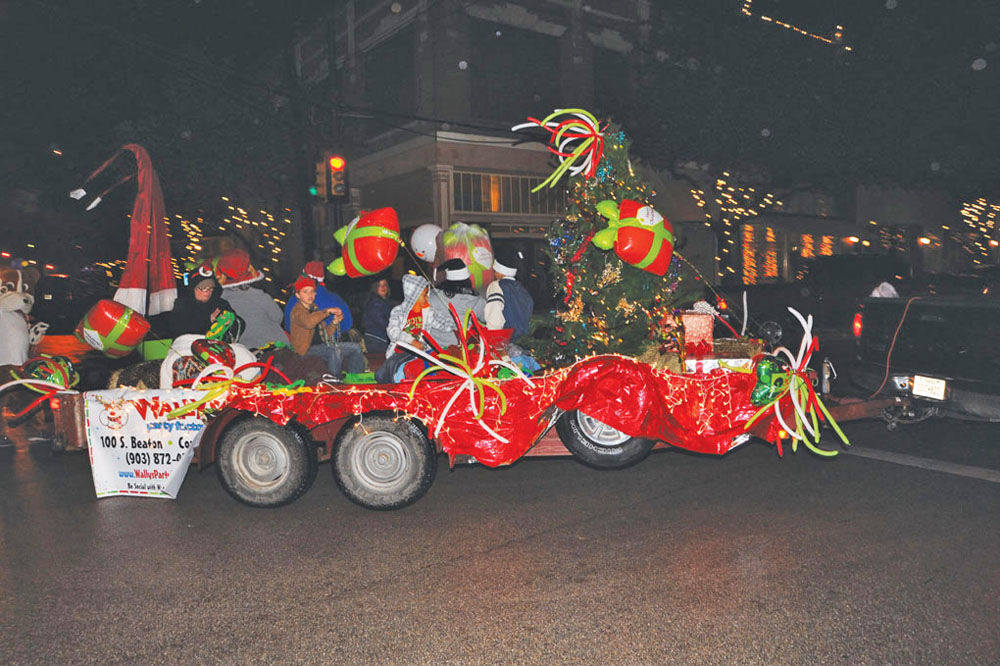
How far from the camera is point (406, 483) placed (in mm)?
5805

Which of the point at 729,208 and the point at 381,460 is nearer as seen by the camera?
the point at 381,460

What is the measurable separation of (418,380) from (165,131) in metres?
19.2

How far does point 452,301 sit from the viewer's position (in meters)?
6.45

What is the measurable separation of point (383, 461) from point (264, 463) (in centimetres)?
99

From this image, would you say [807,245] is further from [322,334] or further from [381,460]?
[381,460]

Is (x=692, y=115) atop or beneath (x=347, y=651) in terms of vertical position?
atop

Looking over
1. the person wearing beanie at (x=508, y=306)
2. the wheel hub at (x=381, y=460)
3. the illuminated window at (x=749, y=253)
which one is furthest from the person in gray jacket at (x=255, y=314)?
the illuminated window at (x=749, y=253)

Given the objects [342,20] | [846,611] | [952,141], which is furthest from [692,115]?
[846,611]

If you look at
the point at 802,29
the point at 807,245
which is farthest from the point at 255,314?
the point at 807,245

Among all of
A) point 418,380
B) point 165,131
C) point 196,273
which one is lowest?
point 418,380

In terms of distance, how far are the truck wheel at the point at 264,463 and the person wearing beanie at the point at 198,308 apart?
3.83ft

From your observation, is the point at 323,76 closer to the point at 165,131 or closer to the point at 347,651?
the point at 165,131

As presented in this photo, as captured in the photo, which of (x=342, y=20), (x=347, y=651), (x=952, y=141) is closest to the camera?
(x=347, y=651)

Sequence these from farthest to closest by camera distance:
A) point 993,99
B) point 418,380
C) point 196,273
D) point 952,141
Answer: point 952,141 < point 993,99 < point 196,273 < point 418,380
